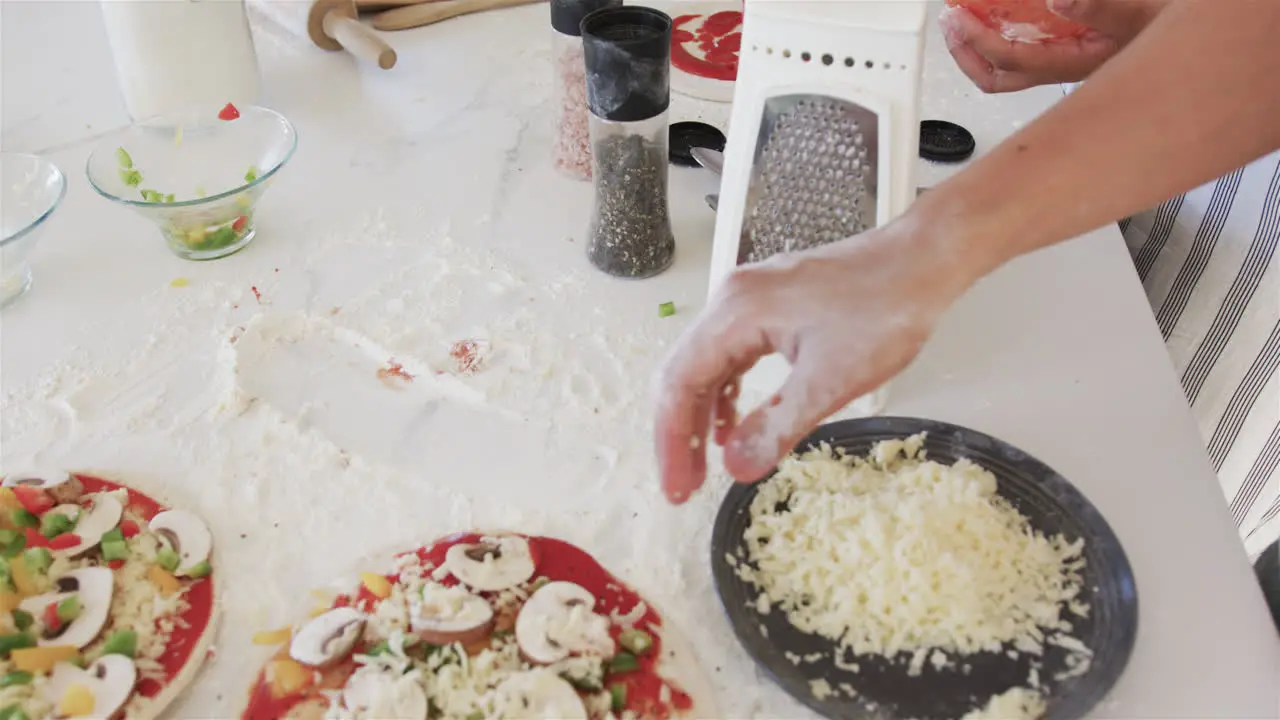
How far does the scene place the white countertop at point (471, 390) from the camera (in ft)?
2.99

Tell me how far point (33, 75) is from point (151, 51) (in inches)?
18.8

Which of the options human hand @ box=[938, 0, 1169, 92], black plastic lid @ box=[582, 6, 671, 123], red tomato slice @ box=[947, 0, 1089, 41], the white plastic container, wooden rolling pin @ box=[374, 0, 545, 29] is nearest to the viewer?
black plastic lid @ box=[582, 6, 671, 123]

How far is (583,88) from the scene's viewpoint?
55.6 inches

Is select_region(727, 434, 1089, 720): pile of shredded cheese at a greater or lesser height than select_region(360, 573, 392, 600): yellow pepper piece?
greater

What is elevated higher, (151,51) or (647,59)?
(647,59)

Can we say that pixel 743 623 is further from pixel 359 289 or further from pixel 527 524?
pixel 359 289

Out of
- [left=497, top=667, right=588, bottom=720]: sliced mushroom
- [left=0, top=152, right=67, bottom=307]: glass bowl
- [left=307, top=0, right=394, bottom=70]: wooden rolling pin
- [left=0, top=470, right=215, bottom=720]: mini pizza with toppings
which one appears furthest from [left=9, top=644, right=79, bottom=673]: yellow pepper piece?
[left=307, top=0, right=394, bottom=70]: wooden rolling pin

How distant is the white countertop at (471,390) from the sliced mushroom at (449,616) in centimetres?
13

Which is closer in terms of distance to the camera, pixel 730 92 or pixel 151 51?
pixel 151 51

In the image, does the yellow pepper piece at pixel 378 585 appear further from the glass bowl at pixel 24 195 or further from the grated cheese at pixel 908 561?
the glass bowl at pixel 24 195

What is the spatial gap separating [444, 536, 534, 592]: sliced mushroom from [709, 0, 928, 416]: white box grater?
13.2 inches

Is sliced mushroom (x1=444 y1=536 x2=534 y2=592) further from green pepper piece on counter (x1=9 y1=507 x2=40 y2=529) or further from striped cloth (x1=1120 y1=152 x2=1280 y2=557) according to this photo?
striped cloth (x1=1120 y1=152 x2=1280 y2=557)

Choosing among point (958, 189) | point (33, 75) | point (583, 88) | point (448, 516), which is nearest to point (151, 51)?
point (33, 75)

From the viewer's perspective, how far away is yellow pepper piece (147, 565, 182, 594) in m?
0.88
